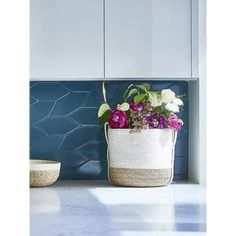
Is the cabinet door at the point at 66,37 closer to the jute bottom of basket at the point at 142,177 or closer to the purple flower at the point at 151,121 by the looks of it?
the purple flower at the point at 151,121

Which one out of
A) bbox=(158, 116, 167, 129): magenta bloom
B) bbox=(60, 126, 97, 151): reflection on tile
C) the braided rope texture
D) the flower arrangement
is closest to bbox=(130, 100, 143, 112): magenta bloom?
the flower arrangement

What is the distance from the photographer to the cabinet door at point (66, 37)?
91.1 inches

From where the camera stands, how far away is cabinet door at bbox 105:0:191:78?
2314mm

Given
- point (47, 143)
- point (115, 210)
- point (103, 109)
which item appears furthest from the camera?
point (47, 143)

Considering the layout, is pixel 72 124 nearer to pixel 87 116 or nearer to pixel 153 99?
pixel 87 116

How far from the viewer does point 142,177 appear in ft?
7.41

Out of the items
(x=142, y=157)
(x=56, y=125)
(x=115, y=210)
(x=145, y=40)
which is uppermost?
(x=145, y=40)

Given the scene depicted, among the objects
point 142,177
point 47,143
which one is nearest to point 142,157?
point 142,177

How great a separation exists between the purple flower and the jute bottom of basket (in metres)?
0.20

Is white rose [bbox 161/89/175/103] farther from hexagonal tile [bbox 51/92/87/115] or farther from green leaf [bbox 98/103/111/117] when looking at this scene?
hexagonal tile [bbox 51/92/87/115]

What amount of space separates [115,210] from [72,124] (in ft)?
3.12

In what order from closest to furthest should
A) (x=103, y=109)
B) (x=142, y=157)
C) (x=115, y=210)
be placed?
(x=115, y=210) < (x=142, y=157) < (x=103, y=109)

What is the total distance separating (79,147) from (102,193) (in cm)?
49
